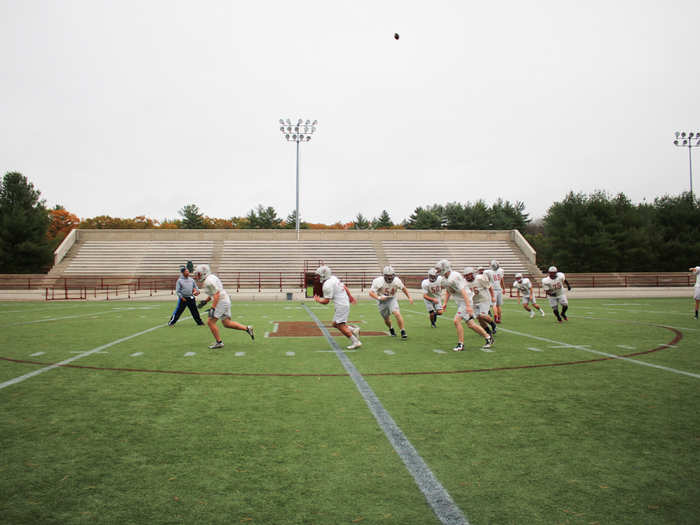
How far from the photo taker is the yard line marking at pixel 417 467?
3.03 m

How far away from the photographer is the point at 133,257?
4388cm

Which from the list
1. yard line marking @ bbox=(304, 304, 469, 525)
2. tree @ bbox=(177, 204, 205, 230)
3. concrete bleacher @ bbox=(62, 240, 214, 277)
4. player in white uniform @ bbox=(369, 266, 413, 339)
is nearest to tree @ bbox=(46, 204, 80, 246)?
tree @ bbox=(177, 204, 205, 230)

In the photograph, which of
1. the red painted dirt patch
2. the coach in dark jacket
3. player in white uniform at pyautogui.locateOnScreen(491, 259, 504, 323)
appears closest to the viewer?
the red painted dirt patch

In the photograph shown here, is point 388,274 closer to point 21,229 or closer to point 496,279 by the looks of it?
point 496,279

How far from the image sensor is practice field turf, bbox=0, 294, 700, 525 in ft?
10.3

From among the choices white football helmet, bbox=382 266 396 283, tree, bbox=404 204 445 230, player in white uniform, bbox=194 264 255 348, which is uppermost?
tree, bbox=404 204 445 230

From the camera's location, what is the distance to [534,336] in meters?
11.5

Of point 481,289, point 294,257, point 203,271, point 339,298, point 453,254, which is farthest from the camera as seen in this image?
point 453,254

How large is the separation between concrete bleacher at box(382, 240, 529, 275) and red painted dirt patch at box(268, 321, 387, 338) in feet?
93.2

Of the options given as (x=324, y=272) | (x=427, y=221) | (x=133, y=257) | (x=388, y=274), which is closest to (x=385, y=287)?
(x=388, y=274)

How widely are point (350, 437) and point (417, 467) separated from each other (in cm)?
88

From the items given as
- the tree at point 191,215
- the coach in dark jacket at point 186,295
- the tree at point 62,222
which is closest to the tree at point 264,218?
the tree at point 191,215

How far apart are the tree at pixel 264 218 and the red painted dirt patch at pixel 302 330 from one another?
229ft

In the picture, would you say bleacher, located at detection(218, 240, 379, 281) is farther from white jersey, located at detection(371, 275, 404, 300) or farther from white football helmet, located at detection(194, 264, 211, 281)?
white jersey, located at detection(371, 275, 404, 300)
